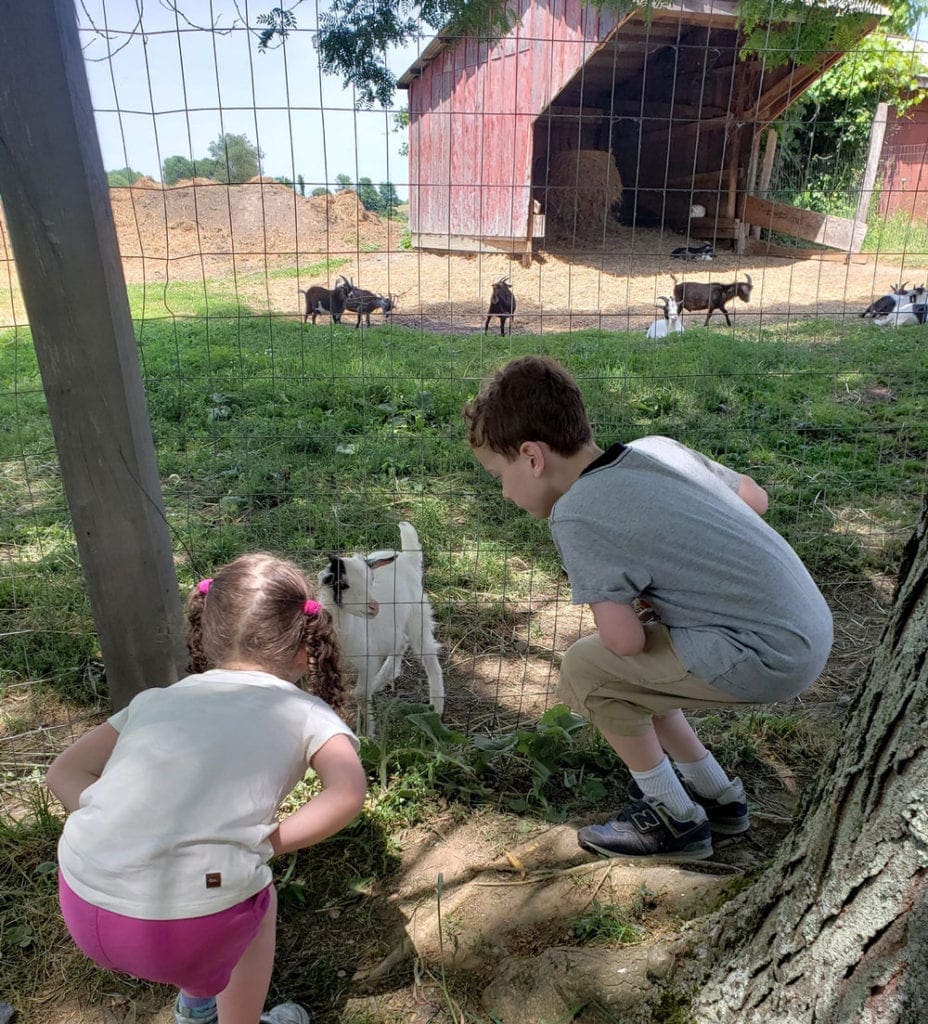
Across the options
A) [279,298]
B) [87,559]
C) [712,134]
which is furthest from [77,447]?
[712,134]

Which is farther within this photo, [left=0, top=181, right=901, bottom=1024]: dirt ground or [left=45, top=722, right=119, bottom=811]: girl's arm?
[left=0, top=181, right=901, bottom=1024]: dirt ground

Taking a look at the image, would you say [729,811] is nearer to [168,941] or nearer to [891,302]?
[168,941]

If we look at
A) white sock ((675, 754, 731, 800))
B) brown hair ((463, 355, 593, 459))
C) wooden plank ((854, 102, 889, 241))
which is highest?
wooden plank ((854, 102, 889, 241))

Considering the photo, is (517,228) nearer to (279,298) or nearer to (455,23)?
(279,298)

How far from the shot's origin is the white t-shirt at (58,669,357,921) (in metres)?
1.43

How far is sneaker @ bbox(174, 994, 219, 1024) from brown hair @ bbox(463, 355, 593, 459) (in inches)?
56.8

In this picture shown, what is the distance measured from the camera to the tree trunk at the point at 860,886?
114 centimetres

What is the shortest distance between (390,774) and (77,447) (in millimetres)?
1399

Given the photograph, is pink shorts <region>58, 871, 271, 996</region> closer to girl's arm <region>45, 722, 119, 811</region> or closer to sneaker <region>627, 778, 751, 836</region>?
girl's arm <region>45, 722, 119, 811</region>

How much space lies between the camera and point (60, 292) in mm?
2182

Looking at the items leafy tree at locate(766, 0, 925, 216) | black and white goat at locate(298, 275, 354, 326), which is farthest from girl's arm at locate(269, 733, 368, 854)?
black and white goat at locate(298, 275, 354, 326)

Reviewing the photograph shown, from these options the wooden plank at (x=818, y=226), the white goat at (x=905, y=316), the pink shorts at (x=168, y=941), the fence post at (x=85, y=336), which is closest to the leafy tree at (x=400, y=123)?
the fence post at (x=85, y=336)

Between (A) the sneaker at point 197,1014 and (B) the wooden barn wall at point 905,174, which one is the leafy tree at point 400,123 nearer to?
(B) the wooden barn wall at point 905,174

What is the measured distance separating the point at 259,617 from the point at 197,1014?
87 centimetres
